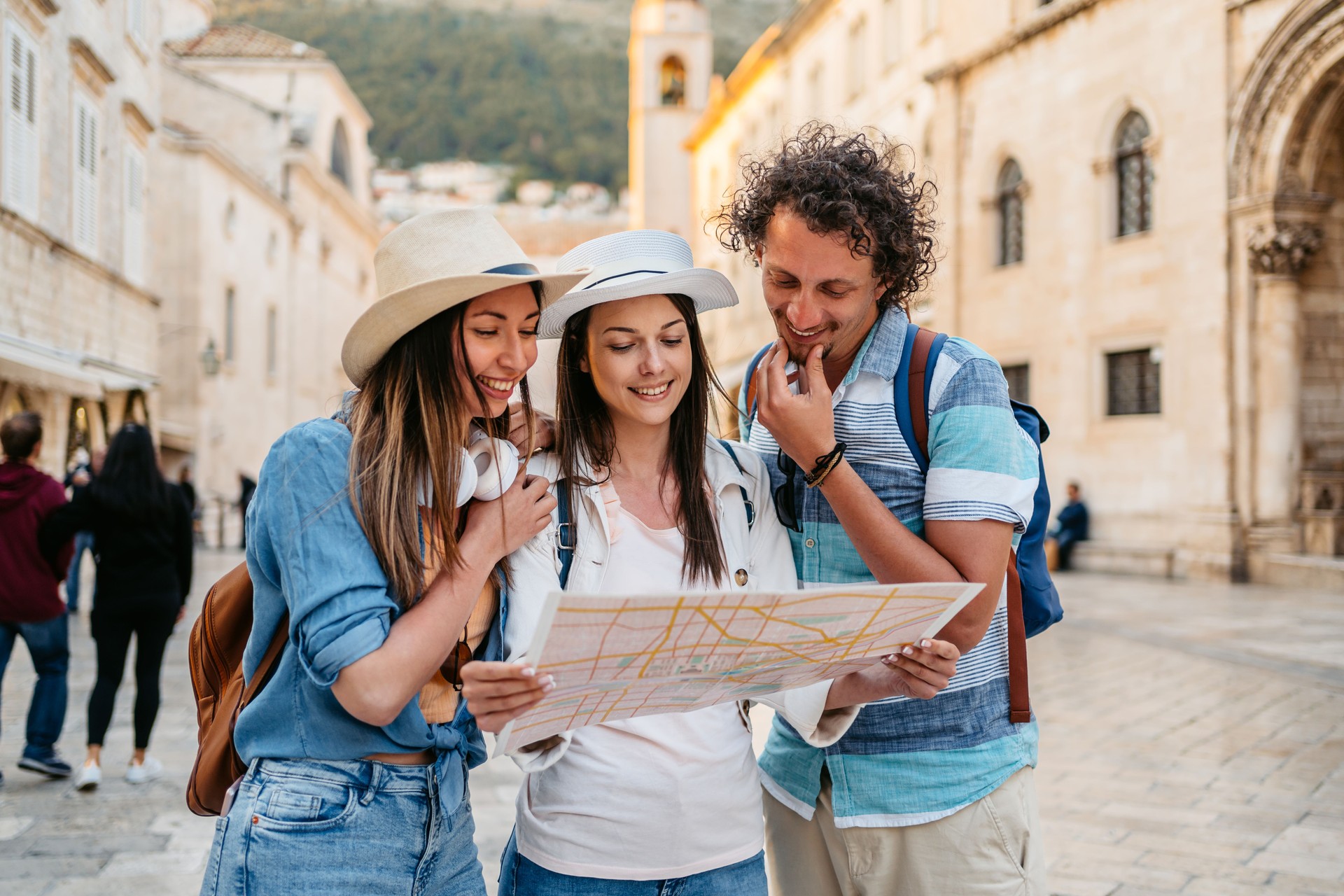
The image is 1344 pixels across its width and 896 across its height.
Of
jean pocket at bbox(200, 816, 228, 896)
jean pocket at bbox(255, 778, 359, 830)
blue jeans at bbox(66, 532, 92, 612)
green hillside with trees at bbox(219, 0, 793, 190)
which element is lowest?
blue jeans at bbox(66, 532, 92, 612)

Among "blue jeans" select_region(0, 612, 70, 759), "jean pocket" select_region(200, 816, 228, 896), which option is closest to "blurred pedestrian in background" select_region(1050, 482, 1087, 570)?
"blue jeans" select_region(0, 612, 70, 759)

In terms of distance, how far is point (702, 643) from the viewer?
1.71m

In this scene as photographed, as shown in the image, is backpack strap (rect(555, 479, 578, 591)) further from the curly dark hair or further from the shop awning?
the shop awning

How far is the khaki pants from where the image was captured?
7.21 ft

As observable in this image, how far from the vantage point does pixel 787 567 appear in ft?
7.66

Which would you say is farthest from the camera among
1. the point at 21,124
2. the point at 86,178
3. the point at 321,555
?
the point at 86,178

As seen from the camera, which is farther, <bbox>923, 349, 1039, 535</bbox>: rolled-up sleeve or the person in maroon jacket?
the person in maroon jacket

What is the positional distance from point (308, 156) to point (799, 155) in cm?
4303

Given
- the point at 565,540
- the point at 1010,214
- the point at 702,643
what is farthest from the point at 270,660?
the point at 1010,214

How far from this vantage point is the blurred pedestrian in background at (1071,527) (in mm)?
18906

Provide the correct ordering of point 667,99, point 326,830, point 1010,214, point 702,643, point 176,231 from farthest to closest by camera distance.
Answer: point 667,99
point 176,231
point 1010,214
point 326,830
point 702,643

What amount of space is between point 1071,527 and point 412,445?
1848 cm

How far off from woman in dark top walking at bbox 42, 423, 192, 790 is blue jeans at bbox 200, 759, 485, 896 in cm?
494

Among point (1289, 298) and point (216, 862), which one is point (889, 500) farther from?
point (1289, 298)
